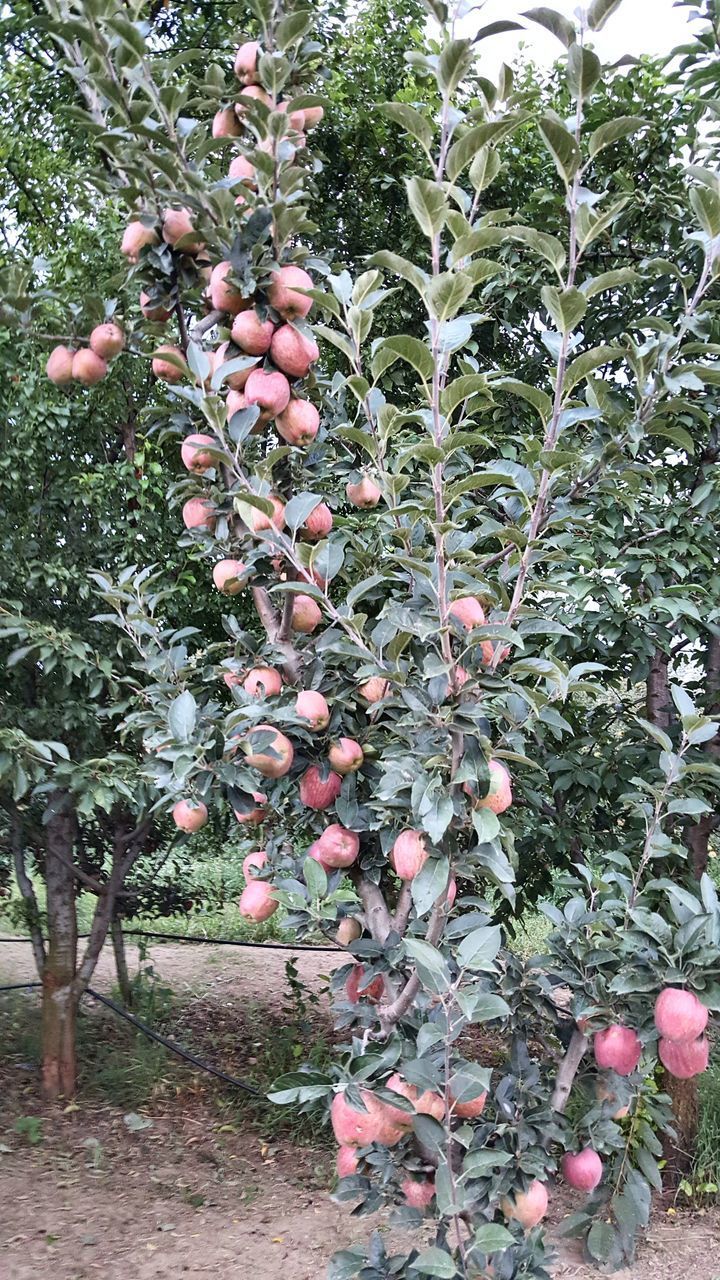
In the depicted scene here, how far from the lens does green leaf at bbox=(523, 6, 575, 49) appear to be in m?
0.94

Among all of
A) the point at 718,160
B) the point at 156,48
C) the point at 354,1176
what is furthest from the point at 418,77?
the point at 354,1176

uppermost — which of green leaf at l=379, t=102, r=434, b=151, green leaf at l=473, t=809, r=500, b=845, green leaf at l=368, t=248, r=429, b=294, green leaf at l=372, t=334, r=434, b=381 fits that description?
green leaf at l=379, t=102, r=434, b=151

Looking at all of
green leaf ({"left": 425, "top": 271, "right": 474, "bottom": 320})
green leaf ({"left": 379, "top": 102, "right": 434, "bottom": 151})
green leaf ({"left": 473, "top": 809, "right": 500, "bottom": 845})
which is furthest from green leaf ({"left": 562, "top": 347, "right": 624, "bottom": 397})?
green leaf ({"left": 473, "top": 809, "right": 500, "bottom": 845})

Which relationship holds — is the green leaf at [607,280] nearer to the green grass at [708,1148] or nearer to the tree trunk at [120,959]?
the green grass at [708,1148]

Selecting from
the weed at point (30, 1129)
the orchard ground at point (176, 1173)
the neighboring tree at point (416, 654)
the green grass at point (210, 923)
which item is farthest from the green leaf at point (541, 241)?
the green grass at point (210, 923)

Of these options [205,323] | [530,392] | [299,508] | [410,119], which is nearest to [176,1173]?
[299,508]

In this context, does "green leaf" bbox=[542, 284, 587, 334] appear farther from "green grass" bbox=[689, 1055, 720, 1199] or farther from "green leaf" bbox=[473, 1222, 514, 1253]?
"green grass" bbox=[689, 1055, 720, 1199]

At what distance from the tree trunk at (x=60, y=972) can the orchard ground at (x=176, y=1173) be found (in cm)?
12

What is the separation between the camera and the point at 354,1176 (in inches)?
47.8

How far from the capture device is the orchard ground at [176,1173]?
2.39 m

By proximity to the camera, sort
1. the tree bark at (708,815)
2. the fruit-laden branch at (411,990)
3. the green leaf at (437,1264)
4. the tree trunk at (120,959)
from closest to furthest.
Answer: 1. the green leaf at (437,1264)
2. the fruit-laden branch at (411,990)
3. the tree bark at (708,815)
4. the tree trunk at (120,959)

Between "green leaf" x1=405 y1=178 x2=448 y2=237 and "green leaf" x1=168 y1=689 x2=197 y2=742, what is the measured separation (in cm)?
76

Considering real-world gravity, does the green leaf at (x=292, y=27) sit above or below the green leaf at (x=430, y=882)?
above

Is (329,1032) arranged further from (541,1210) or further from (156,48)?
(156,48)
